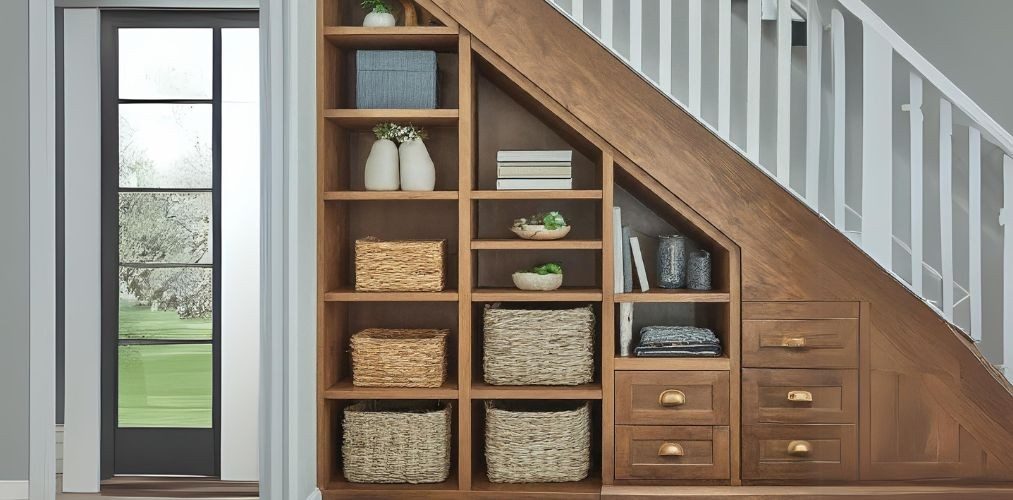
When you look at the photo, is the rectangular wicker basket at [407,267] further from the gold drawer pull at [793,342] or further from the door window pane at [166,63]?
the gold drawer pull at [793,342]

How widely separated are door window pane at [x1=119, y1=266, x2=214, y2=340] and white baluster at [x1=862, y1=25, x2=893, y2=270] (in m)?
2.19

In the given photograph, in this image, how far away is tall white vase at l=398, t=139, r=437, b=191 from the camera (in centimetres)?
301

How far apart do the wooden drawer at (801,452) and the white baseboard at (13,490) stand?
2.15m

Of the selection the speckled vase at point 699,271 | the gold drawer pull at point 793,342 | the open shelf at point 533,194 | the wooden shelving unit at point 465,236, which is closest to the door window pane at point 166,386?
the wooden shelving unit at point 465,236

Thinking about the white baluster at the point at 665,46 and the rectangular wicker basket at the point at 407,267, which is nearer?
the white baluster at the point at 665,46

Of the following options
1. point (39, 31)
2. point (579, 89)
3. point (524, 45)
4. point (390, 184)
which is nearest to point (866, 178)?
point (579, 89)

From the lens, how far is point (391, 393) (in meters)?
2.93

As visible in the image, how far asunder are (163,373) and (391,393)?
0.74m

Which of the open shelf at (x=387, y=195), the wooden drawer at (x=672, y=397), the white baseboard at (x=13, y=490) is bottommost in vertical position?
the wooden drawer at (x=672, y=397)

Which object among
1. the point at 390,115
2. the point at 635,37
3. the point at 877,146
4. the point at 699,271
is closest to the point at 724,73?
the point at 635,37

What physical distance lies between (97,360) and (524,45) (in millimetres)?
1680

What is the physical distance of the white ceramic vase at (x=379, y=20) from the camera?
296cm

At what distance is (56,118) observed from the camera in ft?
5.40

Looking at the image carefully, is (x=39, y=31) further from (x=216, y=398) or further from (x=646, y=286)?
(x=646, y=286)
